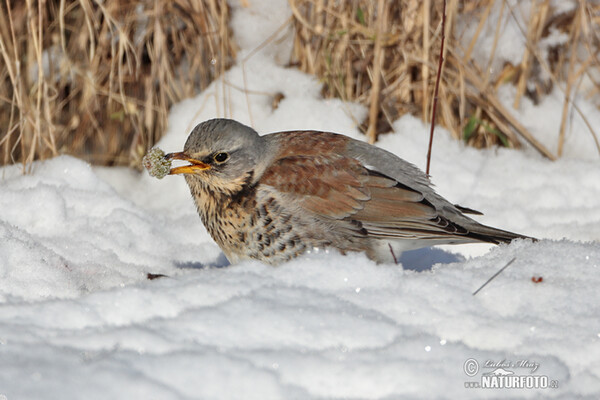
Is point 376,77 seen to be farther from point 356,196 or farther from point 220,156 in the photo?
point 220,156

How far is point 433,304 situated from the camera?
2545mm

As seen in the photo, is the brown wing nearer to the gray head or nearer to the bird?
the bird

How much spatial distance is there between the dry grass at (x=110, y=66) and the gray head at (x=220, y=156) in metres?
1.75

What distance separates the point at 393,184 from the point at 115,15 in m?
2.69

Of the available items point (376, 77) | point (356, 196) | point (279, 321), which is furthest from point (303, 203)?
point (376, 77)

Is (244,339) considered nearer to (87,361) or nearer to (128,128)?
(87,361)

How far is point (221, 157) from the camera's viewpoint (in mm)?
3566

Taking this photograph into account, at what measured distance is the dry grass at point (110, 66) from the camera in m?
5.16

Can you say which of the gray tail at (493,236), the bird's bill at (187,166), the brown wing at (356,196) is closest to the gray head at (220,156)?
→ the bird's bill at (187,166)

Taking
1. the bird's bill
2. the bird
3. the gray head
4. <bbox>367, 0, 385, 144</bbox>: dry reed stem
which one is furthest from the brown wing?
<bbox>367, 0, 385, 144</bbox>: dry reed stem

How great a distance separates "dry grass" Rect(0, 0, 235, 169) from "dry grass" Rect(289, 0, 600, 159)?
0.76 m

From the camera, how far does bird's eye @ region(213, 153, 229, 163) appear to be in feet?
11.7

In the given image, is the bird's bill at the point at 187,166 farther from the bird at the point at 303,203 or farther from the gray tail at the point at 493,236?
the gray tail at the point at 493,236

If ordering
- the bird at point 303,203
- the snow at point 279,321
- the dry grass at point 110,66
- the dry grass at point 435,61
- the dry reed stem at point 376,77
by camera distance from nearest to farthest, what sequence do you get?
the snow at point 279,321
the bird at point 303,203
the dry reed stem at point 376,77
the dry grass at point 435,61
the dry grass at point 110,66
